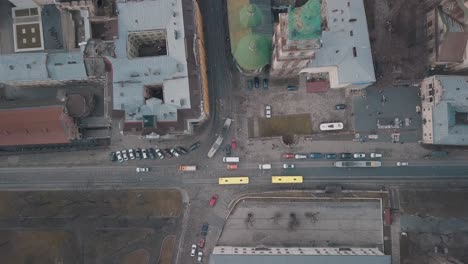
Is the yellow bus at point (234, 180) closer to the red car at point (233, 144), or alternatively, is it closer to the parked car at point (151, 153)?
the red car at point (233, 144)

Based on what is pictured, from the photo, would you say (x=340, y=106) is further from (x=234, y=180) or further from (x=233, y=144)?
(x=234, y=180)

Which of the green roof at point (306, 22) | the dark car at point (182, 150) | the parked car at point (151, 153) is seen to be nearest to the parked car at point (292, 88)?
the green roof at point (306, 22)

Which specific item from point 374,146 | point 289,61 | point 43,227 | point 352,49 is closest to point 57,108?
point 43,227

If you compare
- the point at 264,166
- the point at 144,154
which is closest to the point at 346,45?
the point at 264,166

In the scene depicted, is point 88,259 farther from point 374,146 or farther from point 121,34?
point 374,146

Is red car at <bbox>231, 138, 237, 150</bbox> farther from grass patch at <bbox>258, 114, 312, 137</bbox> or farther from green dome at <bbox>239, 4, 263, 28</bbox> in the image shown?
green dome at <bbox>239, 4, 263, 28</bbox>
